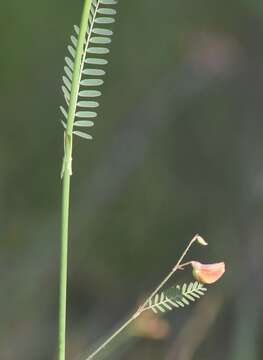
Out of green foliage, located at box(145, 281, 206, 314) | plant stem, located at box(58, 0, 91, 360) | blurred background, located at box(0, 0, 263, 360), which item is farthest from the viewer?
blurred background, located at box(0, 0, 263, 360)

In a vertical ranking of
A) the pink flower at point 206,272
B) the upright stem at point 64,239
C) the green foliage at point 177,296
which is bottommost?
the green foliage at point 177,296

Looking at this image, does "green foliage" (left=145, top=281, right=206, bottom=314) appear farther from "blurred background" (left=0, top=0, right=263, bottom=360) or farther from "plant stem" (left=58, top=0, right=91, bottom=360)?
"blurred background" (left=0, top=0, right=263, bottom=360)

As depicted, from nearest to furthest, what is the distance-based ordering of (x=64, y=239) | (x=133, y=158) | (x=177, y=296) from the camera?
(x=64, y=239) < (x=177, y=296) < (x=133, y=158)

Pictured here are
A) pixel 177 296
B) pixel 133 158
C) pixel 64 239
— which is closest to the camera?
pixel 64 239

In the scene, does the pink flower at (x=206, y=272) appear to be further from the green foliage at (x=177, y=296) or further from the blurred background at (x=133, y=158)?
the blurred background at (x=133, y=158)

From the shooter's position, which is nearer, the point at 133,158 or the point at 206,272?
the point at 206,272

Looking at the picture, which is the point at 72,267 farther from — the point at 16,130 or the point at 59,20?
the point at 59,20

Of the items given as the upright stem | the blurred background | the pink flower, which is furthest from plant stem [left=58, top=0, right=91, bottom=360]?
the blurred background

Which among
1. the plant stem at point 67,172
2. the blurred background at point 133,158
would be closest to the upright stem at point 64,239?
the plant stem at point 67,172

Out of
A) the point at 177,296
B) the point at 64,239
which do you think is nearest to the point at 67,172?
the point at 64,239

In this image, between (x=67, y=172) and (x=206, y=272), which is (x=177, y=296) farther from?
(x=67, y=172)
